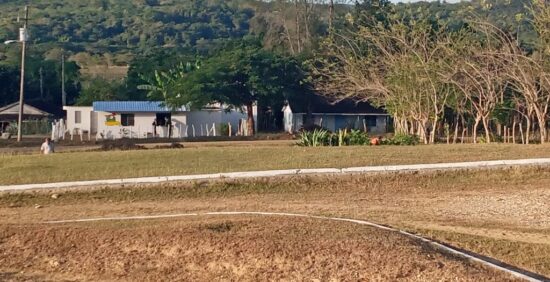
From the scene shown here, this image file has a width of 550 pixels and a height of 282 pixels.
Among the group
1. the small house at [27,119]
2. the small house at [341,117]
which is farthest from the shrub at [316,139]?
the small house at [27,119]

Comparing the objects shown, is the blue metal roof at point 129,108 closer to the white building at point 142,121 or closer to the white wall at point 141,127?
the white building at point 142,121

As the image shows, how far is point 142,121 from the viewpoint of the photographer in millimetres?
62719

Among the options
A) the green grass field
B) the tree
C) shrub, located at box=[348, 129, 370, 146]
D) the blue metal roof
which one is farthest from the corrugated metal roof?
the green grass field

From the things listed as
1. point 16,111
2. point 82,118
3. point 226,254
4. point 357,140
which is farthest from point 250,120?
point 226,254

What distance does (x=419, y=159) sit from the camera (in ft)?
77.6

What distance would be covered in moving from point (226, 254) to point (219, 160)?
12.1m

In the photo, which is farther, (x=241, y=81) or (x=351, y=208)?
(x=241, y=81)

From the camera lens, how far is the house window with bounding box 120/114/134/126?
6234 cm

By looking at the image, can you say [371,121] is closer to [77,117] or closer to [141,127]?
[141,127]

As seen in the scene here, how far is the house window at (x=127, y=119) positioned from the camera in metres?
62.3

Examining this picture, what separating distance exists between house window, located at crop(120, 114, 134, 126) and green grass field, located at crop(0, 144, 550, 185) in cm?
3585

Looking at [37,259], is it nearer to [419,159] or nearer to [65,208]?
[65,208]

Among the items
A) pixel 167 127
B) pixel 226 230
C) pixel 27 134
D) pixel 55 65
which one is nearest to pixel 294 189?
pixel 226 230

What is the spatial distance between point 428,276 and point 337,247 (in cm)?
166
